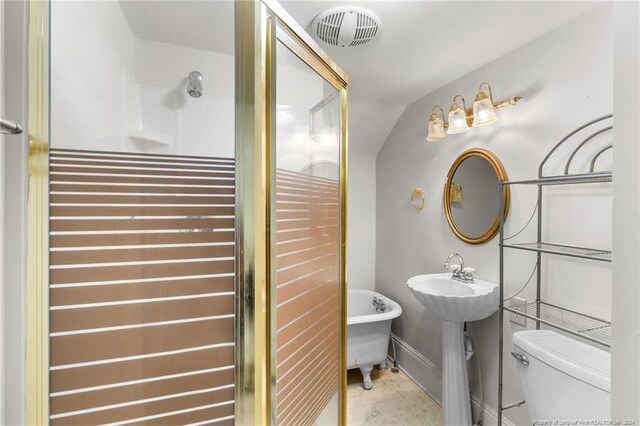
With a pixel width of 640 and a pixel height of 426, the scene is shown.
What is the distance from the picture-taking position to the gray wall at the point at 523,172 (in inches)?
53.0

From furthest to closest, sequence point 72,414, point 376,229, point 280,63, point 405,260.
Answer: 1. point 376,229
2. point 405,260
3. point 280,63
4. point 72,414

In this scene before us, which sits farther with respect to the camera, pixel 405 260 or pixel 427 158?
pixel 405 260

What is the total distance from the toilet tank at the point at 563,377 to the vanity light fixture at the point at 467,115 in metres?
1.20

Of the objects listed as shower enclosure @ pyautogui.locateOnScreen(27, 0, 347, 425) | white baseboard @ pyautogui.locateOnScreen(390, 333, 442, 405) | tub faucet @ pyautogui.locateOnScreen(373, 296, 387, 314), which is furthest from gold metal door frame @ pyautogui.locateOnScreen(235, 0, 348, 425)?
tub faucet @ pyautogui.locateOnScreen(373, 296, 387, 314)

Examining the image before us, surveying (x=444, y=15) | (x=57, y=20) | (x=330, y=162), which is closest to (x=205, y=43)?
(x=57, y=20)

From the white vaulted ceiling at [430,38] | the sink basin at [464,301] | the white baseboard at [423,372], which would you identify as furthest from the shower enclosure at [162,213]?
the white baseboard at [423,372]

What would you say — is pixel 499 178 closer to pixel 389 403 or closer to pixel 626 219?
pixel 626 219

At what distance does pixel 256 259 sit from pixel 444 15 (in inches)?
56.9

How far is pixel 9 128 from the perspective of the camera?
58 cm

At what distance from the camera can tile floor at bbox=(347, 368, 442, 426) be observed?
1927 mm

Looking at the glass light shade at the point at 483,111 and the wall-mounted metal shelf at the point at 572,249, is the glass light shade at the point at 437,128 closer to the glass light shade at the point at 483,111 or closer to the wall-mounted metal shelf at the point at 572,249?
the glass light shade at the point at 483,111

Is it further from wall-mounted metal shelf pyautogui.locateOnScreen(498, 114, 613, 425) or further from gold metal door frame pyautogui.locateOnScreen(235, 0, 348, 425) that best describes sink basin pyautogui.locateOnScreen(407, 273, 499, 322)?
gold metal door frame pyautogui.locateOnScreen(235, 0, 348, 425)

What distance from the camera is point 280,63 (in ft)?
2.91

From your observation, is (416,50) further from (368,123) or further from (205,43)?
(205,43)
